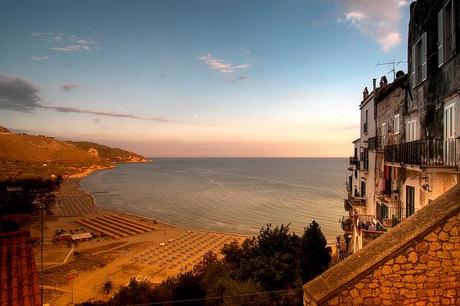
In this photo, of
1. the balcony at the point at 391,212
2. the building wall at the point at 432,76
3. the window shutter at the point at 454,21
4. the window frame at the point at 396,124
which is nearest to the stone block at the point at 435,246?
the building wall at the point at 432,76

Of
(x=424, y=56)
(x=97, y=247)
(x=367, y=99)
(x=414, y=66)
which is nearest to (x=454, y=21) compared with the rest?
(x=424, y=56)

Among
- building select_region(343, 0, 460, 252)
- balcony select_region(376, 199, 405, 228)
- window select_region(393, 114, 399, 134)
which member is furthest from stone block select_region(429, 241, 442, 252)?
window select_region(393, 114, 399, 134)

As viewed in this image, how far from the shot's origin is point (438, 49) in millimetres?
10211

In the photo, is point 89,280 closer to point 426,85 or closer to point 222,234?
point 222,234

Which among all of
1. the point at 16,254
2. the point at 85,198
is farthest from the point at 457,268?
the point at 85,198

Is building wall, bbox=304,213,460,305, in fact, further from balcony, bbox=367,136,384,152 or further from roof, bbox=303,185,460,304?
balcony, bbox=367,136,384,152

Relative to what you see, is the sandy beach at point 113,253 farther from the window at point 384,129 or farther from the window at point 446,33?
the window at point 446,33

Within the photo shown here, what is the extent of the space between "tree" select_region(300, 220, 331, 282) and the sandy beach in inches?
627

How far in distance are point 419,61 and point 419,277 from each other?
8.74 m

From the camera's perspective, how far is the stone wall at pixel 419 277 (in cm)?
634

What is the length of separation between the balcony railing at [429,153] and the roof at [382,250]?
8.00 ft

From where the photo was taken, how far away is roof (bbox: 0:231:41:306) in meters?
5.96

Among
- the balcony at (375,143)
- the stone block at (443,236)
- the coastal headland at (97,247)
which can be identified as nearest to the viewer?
the stone block at (443,236)

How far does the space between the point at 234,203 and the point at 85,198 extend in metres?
43.9
